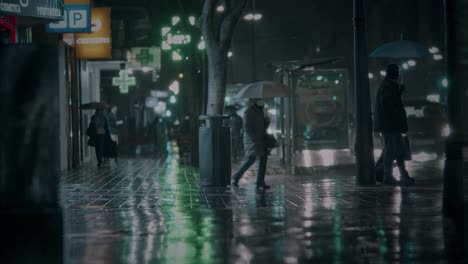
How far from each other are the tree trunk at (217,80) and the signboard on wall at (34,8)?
3599 millimetres

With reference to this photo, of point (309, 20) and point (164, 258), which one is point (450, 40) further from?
point (309, 20)

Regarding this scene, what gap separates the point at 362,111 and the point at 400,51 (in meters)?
2.56

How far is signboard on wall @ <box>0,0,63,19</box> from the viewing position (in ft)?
49.2

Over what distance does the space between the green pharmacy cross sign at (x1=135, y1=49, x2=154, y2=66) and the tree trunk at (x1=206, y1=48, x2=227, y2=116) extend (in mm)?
30333

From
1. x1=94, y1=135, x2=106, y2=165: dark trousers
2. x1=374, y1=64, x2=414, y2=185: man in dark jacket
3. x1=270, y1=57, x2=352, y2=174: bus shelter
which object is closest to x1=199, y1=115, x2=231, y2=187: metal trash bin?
x1=374, y1=64, x2=414, y2=185: man in dark jacket

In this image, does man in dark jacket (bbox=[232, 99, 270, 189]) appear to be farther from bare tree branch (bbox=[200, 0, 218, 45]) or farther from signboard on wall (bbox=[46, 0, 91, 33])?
signboard on wall (bbox=[46, 0, 91, 33])

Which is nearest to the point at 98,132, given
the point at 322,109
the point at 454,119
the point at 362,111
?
the point at 322,109

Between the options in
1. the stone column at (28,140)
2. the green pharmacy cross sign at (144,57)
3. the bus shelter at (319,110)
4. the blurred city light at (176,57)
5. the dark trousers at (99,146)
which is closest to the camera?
the stone column at (28,140)

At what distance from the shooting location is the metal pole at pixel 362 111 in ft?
55.7

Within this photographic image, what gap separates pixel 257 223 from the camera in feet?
38.0

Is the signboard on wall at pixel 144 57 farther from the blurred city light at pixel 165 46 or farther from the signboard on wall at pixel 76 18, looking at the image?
the signboard on wall at pixel 76 18

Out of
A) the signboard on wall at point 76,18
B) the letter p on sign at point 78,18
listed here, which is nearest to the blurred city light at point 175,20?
the signboard on wall at point 76,18

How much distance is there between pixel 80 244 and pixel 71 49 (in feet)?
64.0

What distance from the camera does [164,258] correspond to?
28.9 feet
